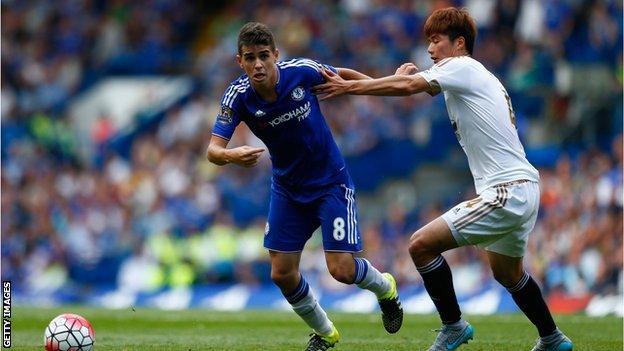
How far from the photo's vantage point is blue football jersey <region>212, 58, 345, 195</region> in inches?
375

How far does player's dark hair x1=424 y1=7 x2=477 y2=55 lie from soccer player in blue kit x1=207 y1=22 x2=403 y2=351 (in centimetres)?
101

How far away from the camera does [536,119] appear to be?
68.2ft

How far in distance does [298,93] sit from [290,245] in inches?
48.0

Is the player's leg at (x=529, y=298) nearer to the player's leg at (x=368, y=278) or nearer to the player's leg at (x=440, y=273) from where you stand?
the player's leg at (x=440, y=273)

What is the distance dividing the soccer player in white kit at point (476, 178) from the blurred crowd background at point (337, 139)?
786cm

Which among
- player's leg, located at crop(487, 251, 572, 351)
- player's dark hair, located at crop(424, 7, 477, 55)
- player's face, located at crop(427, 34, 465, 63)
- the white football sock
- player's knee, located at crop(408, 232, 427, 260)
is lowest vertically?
player's leg, located at crop(487, 251, 572, 351)

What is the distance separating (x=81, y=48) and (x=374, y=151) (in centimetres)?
1003

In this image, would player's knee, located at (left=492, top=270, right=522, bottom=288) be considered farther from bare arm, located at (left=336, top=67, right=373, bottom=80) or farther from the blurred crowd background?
the blurred crowd background

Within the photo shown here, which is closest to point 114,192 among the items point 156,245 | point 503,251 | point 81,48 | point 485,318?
point 156,245

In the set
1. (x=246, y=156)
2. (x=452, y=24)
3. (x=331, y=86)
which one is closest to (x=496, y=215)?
(x=452, y=24)

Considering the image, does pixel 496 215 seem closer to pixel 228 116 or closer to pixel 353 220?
pixel 353 220

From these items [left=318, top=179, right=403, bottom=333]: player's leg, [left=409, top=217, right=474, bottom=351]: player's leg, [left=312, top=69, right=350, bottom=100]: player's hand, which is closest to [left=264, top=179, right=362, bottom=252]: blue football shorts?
[left=318, top=179, right=403, bottom=333]: player's leg

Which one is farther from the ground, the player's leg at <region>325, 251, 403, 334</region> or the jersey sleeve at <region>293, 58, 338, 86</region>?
the jersey sleeve at <region>293, 58, 338, 86</region>

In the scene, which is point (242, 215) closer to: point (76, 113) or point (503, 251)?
point (76, 113)
